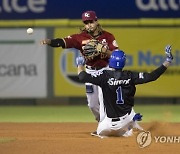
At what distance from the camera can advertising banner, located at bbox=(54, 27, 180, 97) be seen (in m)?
14.7

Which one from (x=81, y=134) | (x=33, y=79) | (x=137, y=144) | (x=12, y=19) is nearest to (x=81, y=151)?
(x=137, y=144)

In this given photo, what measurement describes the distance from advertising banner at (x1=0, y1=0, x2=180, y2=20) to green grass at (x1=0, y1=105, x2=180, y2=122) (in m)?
2.24

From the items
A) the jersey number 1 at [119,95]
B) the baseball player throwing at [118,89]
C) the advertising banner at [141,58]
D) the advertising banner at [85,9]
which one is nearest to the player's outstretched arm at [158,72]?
the baseball player throwing at [118,89]

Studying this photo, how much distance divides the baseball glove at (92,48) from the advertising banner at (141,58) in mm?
5595

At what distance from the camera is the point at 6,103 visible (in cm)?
1523

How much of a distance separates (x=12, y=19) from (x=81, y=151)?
28.9ft

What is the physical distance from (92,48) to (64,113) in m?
4.79

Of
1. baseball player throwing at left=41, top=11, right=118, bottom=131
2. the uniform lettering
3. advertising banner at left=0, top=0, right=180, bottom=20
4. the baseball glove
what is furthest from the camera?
advertising banner at left=0, top=0, right=180, bottom=20

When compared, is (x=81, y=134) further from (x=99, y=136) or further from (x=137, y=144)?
(x=137, y=144)

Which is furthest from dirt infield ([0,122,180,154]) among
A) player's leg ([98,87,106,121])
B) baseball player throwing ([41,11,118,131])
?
baseball player throwing ([41,11,118,131])

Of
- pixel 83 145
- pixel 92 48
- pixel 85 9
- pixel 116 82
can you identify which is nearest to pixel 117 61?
pixel 116 82

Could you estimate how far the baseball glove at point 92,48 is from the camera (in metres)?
9.02

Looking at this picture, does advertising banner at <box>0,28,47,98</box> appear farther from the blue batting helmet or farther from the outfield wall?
the blue batting helmet

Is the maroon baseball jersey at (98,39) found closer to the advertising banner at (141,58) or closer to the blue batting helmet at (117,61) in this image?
the blue batting helmet at (117,61)
